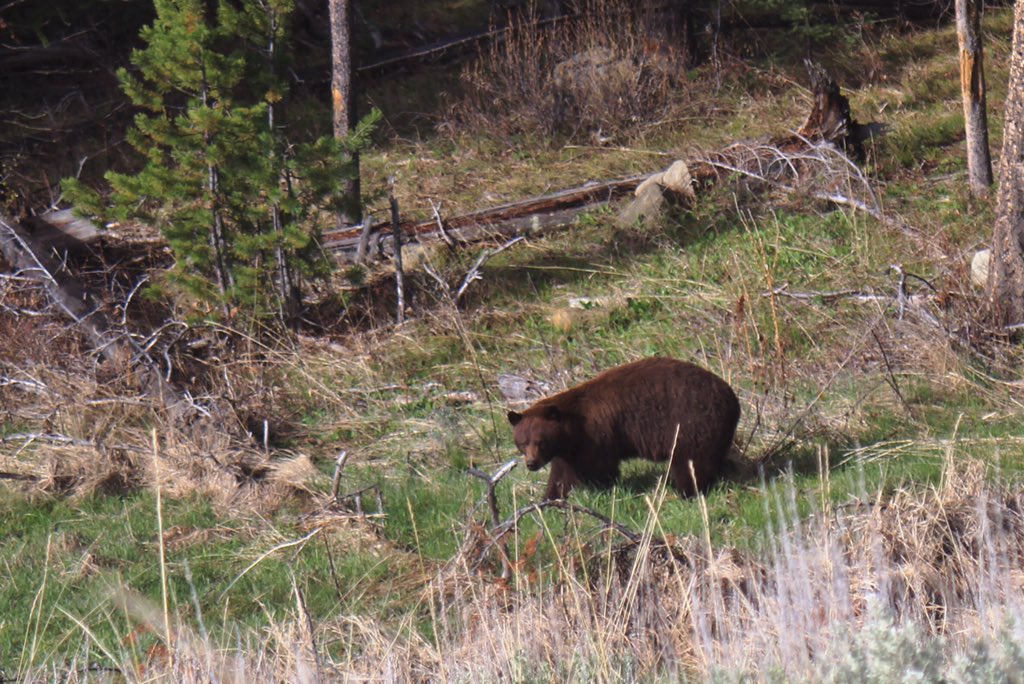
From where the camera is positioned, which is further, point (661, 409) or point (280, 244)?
point (280, 244)

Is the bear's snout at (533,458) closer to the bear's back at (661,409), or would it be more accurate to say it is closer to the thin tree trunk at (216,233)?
the bear's back at (661,409)

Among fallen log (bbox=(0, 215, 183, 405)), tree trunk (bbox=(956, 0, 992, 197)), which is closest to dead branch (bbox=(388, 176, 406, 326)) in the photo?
fallen log (bbox=(0, 215, 183, 405))

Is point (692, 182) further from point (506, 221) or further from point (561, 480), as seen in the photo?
point (561, 480)

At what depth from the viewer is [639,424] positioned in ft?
23.1

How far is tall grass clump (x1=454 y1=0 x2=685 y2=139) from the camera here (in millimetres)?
16797

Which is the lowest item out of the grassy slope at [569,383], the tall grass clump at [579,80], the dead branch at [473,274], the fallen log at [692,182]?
the grassy slope at [569,383]

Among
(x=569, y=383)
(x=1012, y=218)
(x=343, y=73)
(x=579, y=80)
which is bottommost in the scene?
(x=569, y=383)

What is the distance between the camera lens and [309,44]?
67.4ft

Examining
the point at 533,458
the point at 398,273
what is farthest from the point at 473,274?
the point at 533,458

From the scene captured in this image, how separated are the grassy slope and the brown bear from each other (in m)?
0.21

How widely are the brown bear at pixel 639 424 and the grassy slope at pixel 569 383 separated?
214mm

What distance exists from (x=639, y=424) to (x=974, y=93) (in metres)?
7.50

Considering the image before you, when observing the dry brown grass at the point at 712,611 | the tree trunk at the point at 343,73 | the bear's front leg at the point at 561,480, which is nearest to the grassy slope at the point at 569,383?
the bear's front leg at the point at 561,480

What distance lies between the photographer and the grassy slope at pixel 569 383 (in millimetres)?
6660
